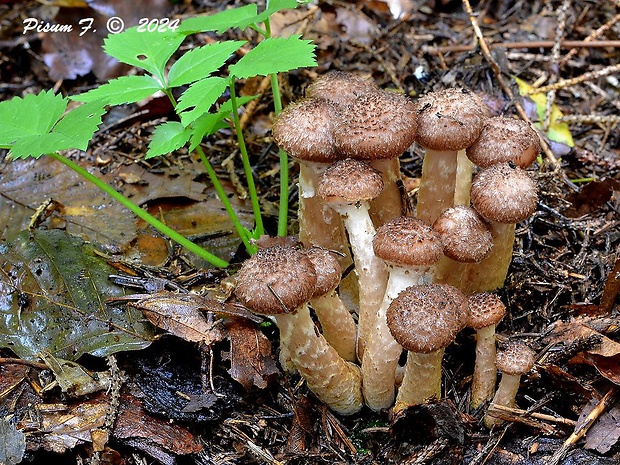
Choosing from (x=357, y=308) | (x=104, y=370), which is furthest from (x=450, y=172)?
(x=104, y=370)

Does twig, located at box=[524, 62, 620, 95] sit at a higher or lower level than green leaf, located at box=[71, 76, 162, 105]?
lower

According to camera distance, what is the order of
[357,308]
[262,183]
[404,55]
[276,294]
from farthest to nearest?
[404,55], [262,183], [357,308], [276,294]

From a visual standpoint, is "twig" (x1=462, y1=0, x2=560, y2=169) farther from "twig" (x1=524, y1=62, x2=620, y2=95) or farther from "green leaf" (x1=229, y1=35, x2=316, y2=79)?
"green leaf" (x1=229, y1=35, x2=316, y2=79)

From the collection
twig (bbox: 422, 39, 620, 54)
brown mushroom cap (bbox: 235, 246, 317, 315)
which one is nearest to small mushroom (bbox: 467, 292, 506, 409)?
brown mushroom cap (bbox: 235, 246, 317, 315)

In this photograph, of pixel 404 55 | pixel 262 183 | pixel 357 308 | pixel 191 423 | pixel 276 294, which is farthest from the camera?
pixel 404 55

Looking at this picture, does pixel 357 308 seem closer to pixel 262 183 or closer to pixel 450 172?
pixel 450 172
